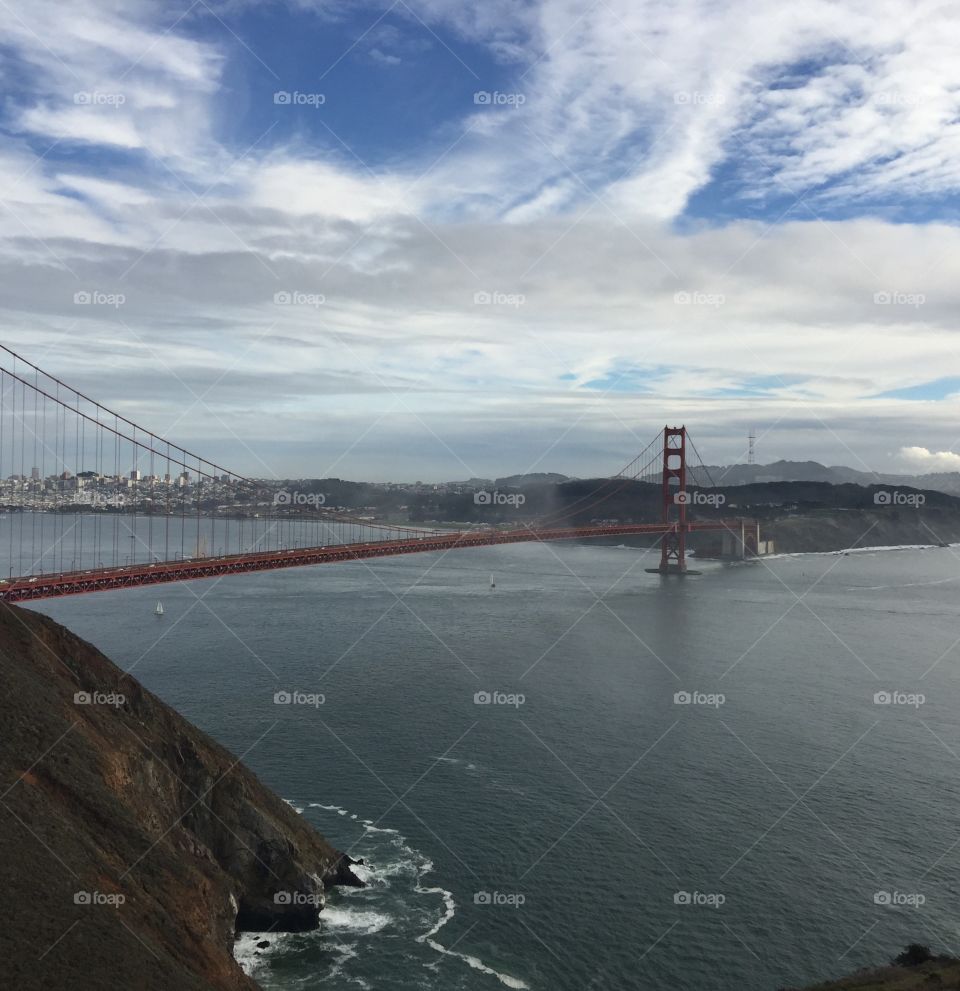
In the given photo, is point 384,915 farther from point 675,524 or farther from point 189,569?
point 675,524

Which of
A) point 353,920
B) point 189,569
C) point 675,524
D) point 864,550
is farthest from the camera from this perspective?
point 864,550

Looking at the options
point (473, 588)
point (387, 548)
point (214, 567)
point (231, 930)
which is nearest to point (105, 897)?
point (231, 930)

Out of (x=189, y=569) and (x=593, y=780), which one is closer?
(x=593, y=780)

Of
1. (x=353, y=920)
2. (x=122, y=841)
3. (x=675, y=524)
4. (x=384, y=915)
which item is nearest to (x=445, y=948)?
(x=384, y=915)

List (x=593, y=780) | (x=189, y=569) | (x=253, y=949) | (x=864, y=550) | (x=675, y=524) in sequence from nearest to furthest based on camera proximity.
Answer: (x=253, y=949) < (x=593, y=780) < (x=189, y=569) < (x=675, y=524) < (x=864, y=550)

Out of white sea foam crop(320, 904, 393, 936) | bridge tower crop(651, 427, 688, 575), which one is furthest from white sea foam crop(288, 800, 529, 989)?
bridge tower crop(651, 427, 688, 575)

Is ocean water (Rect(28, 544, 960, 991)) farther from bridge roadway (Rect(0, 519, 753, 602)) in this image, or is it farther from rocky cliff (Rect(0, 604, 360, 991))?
bridge roadway (Rect(0, 519, 753, 602))
